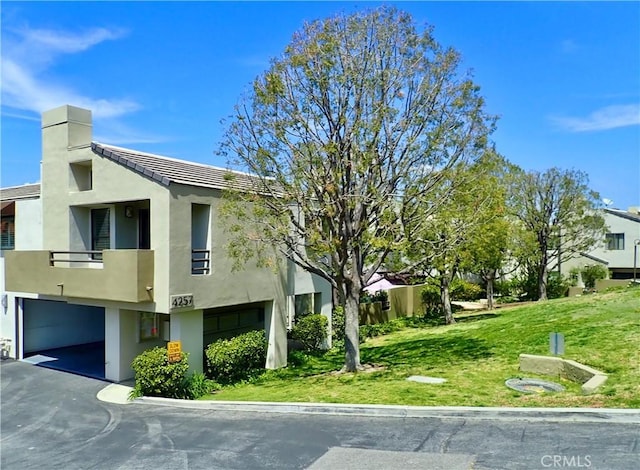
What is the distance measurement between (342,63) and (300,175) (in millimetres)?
3377

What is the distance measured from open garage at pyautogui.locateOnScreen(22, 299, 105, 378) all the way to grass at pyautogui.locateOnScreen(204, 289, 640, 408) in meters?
7.49

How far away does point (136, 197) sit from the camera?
15.5 meters

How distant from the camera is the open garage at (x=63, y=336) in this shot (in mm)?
19422

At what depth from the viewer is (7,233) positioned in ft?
69.3

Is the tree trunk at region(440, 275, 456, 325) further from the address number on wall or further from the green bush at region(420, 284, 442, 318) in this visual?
the address number on wall

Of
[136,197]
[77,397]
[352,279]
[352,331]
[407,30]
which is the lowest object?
[77,397]

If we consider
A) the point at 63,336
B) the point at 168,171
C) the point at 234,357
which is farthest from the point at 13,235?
the point at 234,357

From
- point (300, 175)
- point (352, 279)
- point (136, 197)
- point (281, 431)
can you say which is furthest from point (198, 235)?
point (281, 431)

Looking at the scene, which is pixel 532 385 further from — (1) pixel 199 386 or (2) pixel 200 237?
(2) pixel 200 237

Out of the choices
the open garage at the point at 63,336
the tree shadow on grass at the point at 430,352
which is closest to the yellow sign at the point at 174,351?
the open garage at the point at 63,336

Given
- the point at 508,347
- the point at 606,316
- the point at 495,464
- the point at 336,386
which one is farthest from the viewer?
the point at 606,316

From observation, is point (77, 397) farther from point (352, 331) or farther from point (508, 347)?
point (508, 347)

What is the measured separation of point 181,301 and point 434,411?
8032 mm

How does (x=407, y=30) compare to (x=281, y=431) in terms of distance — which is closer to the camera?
(x=281, y=431)
